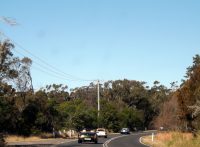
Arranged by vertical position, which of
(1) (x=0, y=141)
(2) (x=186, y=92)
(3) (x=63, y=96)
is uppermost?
(3) (x=63, y=96)

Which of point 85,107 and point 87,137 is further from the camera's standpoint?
point 85,107

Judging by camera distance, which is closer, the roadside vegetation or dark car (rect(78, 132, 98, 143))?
the roadside vegetation

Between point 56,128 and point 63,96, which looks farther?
point 63,96

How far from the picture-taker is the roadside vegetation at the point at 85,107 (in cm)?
4141

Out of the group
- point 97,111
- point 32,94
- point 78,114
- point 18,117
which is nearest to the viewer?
point 18,117

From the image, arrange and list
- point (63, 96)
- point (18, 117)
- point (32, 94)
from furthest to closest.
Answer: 1. point (63, 96)
2. point (32, 94)
3. point (18, 117)

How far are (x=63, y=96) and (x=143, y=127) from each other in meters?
25.7

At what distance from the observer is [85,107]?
96.2m

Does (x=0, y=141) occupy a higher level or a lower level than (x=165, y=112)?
lower

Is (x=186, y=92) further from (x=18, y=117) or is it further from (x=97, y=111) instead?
(x=97, y=111)

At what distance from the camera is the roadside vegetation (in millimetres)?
41406

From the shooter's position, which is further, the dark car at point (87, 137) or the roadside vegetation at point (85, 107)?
the dark car at point (87, 137)

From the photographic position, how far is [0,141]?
3466 centimetres

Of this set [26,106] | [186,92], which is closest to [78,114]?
[26,106]
